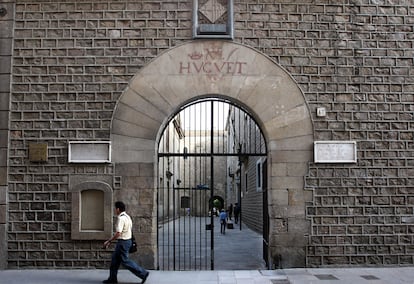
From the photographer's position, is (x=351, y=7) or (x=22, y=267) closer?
(x=22, y=267)

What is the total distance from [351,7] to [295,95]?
2542 mm

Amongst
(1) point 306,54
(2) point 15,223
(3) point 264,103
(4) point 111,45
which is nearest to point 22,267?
(2) point 15,223

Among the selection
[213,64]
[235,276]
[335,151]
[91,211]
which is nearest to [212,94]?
[213,64]

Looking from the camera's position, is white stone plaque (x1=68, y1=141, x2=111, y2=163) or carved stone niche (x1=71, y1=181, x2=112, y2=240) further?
white stone plaque (x1=68, y1=141, x2=111, y2=163)

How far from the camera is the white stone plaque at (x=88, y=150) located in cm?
1127

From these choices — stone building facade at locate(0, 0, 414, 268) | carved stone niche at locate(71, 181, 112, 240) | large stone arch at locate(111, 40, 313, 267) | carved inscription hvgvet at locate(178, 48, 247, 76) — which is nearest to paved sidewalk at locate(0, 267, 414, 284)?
stone building facade at locate(0, 0, 414, 268)

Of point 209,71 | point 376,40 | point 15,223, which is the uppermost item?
point 376,40

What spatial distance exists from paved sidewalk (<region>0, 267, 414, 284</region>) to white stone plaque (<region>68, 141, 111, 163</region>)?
2.52 m

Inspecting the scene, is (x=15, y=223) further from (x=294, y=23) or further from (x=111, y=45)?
(x=294, y=23)

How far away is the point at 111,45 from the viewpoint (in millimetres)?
11570

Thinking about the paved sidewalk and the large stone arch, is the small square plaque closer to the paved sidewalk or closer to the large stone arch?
the large stone arch

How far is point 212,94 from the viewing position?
1148 cm

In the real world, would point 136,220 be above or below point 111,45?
below

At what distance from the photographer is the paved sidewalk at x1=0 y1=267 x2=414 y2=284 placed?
9812mm
